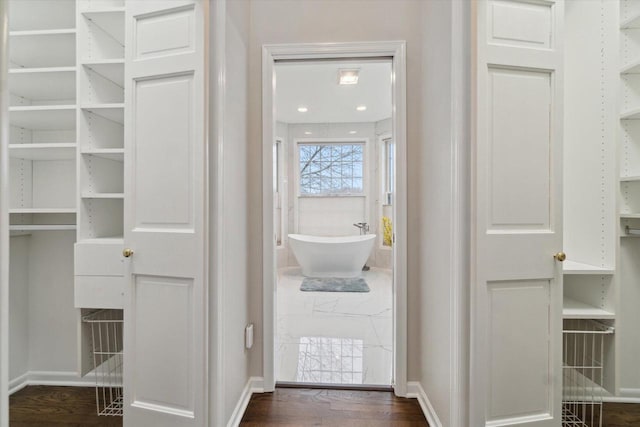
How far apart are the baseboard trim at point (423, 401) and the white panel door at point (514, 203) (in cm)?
37

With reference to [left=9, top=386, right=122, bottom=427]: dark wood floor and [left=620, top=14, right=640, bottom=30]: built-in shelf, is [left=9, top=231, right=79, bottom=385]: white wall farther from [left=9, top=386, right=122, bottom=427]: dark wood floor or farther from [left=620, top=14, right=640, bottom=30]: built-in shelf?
[left=620, top=14, right=640, bottom=30]: built-in shelf

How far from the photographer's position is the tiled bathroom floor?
212 cm

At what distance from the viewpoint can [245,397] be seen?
1789 mm

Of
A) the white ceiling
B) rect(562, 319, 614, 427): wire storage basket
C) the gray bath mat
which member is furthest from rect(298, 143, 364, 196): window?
rect(562, 319, 614, 427): wire storage basket

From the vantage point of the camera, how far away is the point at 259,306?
1.93 metres

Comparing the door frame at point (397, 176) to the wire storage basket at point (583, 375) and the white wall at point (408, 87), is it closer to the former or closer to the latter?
the white wall at point (408, 87)

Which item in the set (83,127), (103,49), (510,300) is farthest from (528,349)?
(103,49)

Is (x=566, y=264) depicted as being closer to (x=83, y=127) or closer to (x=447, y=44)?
(x=447, y=44)

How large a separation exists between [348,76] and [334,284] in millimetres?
2823

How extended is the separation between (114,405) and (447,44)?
2722 mm

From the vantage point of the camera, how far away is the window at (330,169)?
5684mm

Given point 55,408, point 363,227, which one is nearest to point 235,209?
point 55,408

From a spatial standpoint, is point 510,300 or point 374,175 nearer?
point 510,300

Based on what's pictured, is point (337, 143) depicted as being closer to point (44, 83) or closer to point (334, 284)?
point (334, 284)
